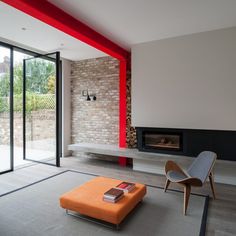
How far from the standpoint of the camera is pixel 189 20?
3420 millimetres

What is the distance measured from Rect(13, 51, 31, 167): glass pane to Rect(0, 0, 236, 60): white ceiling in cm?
79

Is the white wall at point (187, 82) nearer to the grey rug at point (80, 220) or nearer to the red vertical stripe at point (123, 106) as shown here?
the red vertical stripe at point (123, 106)

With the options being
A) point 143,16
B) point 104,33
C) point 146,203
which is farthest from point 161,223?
point 104,33

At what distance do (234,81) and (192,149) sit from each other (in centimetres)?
149

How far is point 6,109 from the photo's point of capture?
461 cm

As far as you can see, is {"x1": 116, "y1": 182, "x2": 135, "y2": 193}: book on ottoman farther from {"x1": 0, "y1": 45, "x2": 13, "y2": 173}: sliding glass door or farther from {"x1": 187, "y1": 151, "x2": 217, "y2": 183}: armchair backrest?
{"x1": 0, "y1": 45, "x2": 13, "y2": 173}: sliding glass door

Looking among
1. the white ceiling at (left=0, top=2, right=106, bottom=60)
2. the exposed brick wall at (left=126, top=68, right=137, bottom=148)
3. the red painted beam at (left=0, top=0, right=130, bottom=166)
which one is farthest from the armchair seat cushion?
the white ceiling at (left=0, top=2, right=106, bottom=60)

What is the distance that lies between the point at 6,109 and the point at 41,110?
1.01m

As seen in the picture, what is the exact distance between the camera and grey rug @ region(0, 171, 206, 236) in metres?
2.30

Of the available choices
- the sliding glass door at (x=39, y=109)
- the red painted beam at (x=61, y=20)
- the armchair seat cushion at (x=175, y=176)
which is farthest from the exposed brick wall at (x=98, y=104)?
the armchair seat cushion at (x=175, y=176)

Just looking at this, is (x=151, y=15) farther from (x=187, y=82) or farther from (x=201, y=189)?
(x=201, y=189)

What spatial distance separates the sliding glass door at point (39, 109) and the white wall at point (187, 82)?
2281 mm

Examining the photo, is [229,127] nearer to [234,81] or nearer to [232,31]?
[234,81]

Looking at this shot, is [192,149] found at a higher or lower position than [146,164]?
higher
